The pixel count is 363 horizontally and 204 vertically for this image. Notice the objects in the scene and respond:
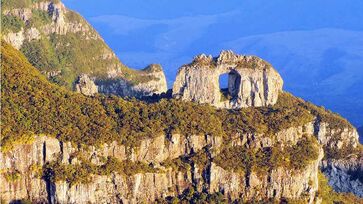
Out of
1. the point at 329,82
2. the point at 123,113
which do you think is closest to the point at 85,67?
the point at 123,113

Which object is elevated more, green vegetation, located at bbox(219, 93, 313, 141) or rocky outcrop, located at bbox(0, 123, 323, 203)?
green vegetation, located at bbox(219, 93, 313, 141)

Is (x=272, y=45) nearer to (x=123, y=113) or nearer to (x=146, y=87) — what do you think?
(x=146, y=87)

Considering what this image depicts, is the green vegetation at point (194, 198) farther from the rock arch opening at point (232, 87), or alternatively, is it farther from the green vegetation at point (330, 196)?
the rock arch opening at point (232, 87)

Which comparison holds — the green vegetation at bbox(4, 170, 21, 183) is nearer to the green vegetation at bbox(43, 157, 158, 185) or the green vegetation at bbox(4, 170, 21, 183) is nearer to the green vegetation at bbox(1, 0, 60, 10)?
the green vegetation at bbox(43, 157, 158, 185)

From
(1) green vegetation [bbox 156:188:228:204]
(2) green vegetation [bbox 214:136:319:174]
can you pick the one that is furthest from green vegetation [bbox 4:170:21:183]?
(2) green vegetation [bbox 214:136:319:174]

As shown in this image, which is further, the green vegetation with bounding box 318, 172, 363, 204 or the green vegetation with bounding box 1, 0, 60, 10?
the green vegetation with bounding box 1, 0, 60, 10
